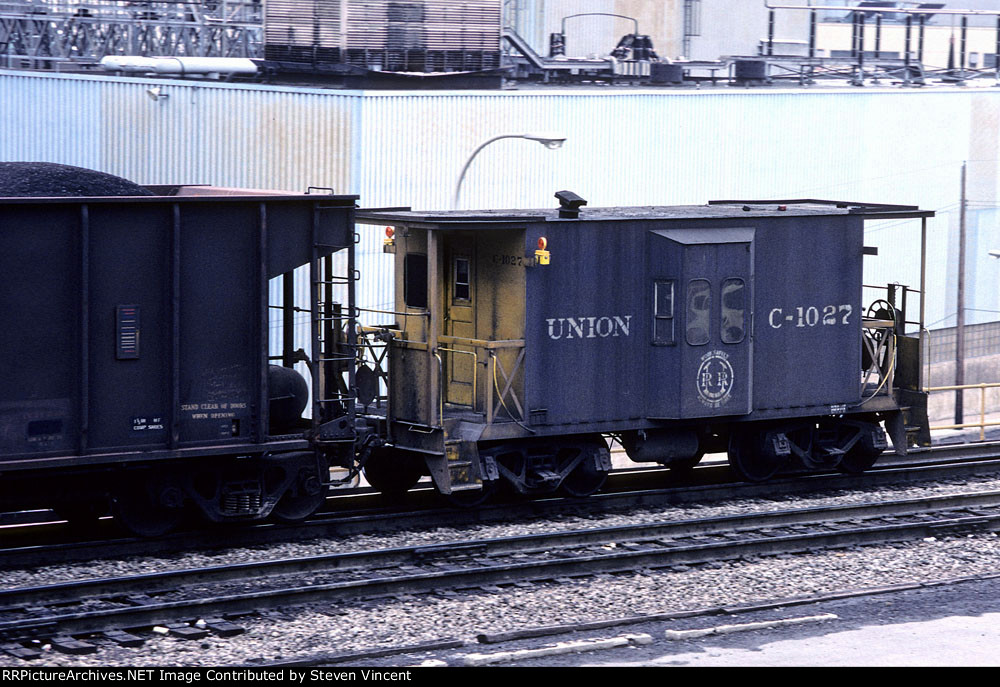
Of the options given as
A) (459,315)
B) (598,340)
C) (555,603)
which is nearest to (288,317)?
(459,315)

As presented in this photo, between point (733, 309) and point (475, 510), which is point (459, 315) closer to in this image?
point (475, 510)

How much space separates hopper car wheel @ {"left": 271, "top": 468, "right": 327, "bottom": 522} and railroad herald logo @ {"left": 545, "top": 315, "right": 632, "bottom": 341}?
10.1ft

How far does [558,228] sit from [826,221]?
3.77 metres

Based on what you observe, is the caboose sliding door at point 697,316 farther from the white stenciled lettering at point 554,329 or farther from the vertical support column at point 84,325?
the vertical support column at point 84,325

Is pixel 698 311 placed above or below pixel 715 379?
above

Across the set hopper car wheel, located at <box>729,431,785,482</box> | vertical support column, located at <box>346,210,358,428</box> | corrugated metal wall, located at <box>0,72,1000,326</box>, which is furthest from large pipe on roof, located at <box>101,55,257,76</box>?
hopper car wheel, located at <box>729,431,785,482</box>

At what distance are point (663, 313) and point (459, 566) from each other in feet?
13.9

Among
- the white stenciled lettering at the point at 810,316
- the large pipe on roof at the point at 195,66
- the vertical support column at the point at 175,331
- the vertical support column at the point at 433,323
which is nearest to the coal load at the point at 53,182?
the vertical support column at the point at 175,331

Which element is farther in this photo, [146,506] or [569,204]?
[569,204]

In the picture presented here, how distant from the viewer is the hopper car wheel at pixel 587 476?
1600 cm

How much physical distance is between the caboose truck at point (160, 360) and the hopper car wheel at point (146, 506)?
0.01 metres

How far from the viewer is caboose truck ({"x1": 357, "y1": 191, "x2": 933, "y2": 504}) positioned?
1522 cm

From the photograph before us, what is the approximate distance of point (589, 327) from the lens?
15602 mm
